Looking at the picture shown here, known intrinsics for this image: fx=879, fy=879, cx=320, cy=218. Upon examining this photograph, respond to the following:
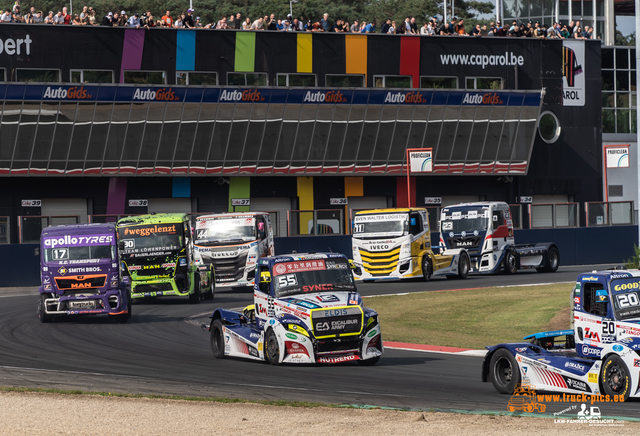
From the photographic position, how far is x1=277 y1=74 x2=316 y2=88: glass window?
1841 inches

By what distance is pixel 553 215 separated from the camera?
44.9 meters

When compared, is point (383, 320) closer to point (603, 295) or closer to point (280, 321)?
point (280, 321)

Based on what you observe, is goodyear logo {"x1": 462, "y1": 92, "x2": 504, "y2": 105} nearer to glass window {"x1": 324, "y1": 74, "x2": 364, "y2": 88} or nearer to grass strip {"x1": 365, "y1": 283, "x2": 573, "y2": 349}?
glass window {"x1": 324, "y1": 74, "x2": 364, "y2": 88}

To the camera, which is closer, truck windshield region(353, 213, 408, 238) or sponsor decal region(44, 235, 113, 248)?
sponsor decal region(44, 235, 113, 248)

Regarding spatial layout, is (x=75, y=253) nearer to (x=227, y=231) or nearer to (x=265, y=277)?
(x=265, y=277)

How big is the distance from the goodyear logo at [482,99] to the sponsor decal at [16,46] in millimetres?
22967

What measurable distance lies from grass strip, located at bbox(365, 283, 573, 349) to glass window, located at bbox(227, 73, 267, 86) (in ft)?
69.7

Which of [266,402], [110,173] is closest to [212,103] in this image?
[110,173]

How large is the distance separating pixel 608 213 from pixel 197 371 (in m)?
35.3

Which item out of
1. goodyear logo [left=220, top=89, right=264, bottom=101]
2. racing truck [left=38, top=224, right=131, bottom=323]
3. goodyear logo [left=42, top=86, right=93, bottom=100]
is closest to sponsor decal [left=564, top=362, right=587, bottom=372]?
racing truck [left=38, top=224, right=131, bottom=323]

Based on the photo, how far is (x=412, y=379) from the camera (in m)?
13.8

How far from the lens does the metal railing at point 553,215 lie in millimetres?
44656

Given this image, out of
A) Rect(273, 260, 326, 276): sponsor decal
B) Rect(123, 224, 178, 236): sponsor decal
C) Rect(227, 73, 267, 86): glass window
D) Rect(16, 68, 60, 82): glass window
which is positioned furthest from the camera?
Rect(227, 73, 267, 86): glass window

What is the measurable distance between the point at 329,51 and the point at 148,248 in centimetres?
2352
